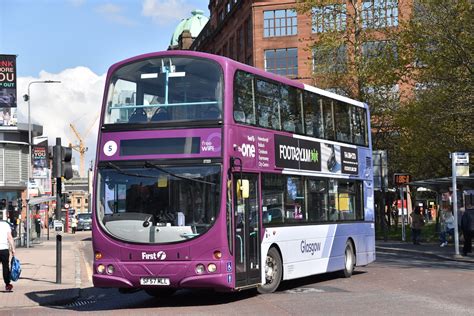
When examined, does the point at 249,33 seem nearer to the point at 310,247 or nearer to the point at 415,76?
the point at 415,76

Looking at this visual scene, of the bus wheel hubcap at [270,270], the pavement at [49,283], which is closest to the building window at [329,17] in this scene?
the pavement at [49,283]

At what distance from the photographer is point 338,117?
18016 millimetres

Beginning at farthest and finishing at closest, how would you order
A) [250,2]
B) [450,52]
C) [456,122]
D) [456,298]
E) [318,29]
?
1. [250,2]
2. [318,29]
3. [456,122]
4. [450,52]
5. [456,298]

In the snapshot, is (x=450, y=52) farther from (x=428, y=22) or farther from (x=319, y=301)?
(x=319, y=301)

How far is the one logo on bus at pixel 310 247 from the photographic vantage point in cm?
1575

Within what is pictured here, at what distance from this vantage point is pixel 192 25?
389 feet

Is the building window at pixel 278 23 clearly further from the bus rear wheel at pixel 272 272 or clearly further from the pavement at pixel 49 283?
the bus rear wheel at pixel 272 272

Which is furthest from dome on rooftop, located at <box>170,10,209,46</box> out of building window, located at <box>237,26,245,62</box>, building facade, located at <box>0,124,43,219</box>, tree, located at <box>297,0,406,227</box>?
tree, located at <box>297,0,406,227</box>

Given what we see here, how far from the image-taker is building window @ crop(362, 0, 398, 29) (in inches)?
1594

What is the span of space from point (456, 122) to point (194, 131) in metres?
21.6

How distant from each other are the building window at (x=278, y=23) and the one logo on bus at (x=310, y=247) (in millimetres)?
57533

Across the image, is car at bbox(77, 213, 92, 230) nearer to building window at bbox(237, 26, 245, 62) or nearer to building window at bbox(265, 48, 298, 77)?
building window at bbox(237, 26, 245, 62)

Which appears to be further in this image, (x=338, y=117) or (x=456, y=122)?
(x=456, y=122)

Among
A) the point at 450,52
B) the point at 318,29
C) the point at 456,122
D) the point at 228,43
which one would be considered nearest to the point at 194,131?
the point at 450,52
